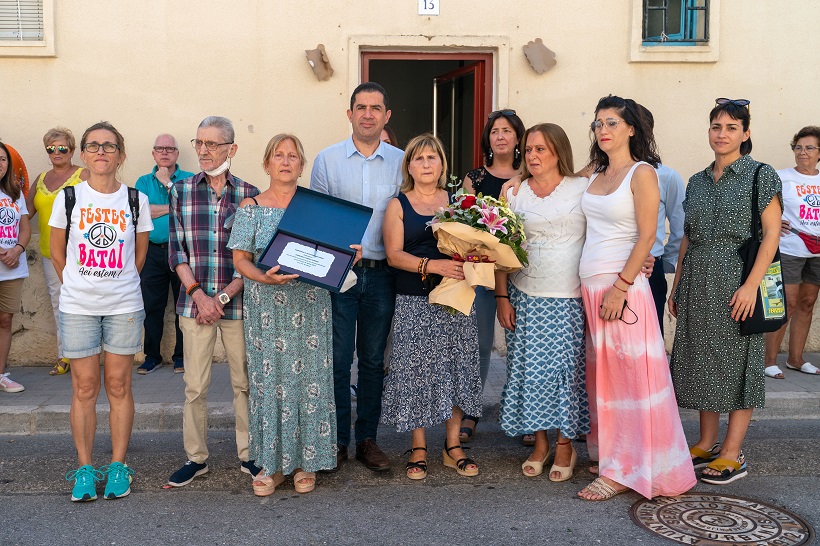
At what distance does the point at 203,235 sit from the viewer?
4586 millimetres

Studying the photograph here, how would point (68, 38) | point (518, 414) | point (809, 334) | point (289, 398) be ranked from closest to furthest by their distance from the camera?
point (289, 398) → point (518, 414) → point (68, 38) → point (809, 334)

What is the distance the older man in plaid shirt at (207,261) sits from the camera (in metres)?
4.55

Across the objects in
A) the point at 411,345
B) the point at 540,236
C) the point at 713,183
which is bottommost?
the point at 411,345

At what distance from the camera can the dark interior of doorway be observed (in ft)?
28.9

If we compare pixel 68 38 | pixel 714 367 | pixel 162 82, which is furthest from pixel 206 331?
pixel 68 38

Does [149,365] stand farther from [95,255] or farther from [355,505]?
[355,505]

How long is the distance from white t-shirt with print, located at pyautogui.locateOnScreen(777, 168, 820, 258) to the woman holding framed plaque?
4.64 metres

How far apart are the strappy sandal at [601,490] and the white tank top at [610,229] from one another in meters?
1.16

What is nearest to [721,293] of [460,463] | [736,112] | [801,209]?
[736,112]

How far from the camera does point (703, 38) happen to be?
25.5ft

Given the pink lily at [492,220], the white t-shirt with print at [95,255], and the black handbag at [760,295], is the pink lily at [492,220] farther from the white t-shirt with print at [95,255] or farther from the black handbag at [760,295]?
the white t-shirt with print at [95,255]

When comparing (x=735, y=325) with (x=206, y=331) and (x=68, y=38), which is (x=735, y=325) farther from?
(x=68, y=38)

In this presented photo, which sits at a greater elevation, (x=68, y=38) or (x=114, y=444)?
(x=68, y=38)

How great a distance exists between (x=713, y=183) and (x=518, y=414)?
1.76 m
